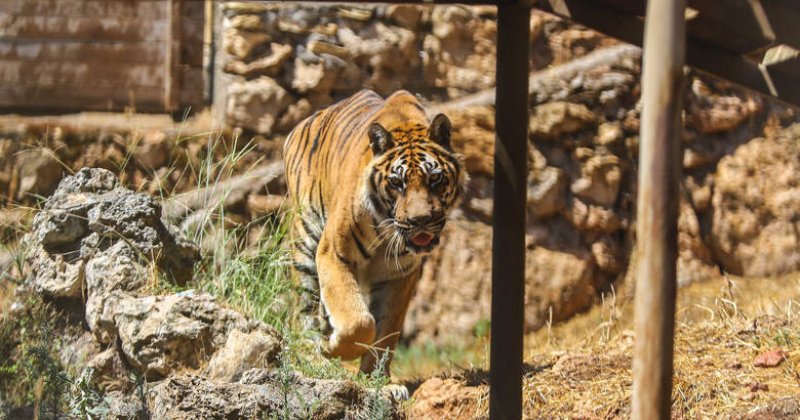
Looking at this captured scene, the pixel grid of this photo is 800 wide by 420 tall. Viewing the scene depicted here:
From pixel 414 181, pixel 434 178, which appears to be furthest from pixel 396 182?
pixel 434 178

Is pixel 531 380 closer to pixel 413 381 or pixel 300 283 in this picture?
pixel 413 381

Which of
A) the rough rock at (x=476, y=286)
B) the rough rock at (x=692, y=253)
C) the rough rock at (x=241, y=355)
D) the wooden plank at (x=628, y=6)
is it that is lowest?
the rough rock at (x=476, y=286)

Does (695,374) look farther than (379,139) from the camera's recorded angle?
No

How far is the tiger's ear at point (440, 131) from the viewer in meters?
6.26

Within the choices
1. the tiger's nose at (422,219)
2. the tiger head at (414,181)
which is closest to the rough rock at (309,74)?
the tiger head at (414,181)

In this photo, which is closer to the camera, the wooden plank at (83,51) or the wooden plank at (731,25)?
the wooden plank at (731,25)

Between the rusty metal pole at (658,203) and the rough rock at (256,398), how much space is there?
1311 millimetres

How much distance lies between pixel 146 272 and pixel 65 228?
47 cm

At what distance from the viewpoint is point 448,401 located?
214 inches

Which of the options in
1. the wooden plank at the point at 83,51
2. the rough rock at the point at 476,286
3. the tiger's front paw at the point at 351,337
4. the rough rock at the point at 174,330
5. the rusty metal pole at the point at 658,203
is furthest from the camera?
the rough rock at the point at 476,286

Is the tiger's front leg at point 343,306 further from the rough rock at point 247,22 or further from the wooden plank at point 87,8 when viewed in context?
the wooden plank at point 87,8

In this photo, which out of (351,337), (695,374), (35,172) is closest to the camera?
(695,374)

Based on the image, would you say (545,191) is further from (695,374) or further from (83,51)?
(83,51)

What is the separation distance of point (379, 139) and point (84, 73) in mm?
2980
